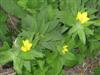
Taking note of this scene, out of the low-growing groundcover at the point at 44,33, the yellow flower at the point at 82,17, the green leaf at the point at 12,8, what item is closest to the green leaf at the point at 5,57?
the low-growing groundcover at the point at 44,33

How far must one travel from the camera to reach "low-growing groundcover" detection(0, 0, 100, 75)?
173cm

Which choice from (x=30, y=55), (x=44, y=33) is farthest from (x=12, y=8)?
(x=30, y=55)

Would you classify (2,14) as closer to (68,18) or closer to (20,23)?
(20,23)

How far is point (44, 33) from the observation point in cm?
184

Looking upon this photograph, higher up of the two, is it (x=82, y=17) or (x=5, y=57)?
(x=82, y=17)

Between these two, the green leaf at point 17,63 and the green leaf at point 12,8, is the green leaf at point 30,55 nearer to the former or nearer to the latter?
the green leaf at point 17,63

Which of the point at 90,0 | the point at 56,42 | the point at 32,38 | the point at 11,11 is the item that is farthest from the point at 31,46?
the point at 90,0

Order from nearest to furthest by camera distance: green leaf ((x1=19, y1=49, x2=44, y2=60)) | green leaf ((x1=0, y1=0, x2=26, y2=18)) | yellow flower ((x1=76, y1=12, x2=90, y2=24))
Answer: green leaf ((x1=19, y1=49, x2=44, y2=60)) → yellow flower ((x1=76, y1=12, x2=90, y2=24)) → green leaf ((x1=0, y1=0, x2=26, y2=18))

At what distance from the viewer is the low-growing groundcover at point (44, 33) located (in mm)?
1733

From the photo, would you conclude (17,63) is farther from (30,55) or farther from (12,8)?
(12,8)

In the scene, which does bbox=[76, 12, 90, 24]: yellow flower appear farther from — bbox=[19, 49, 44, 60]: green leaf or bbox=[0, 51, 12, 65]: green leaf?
bbox=[0, 51, 12, 65]: green leaf

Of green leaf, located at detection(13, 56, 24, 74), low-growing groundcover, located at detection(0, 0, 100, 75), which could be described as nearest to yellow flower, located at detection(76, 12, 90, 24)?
low-growing groundcover, located at detection(0, 0, 100, 75)

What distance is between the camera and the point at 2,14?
1.97 meters

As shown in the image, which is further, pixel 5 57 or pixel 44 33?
pixel 44 33
